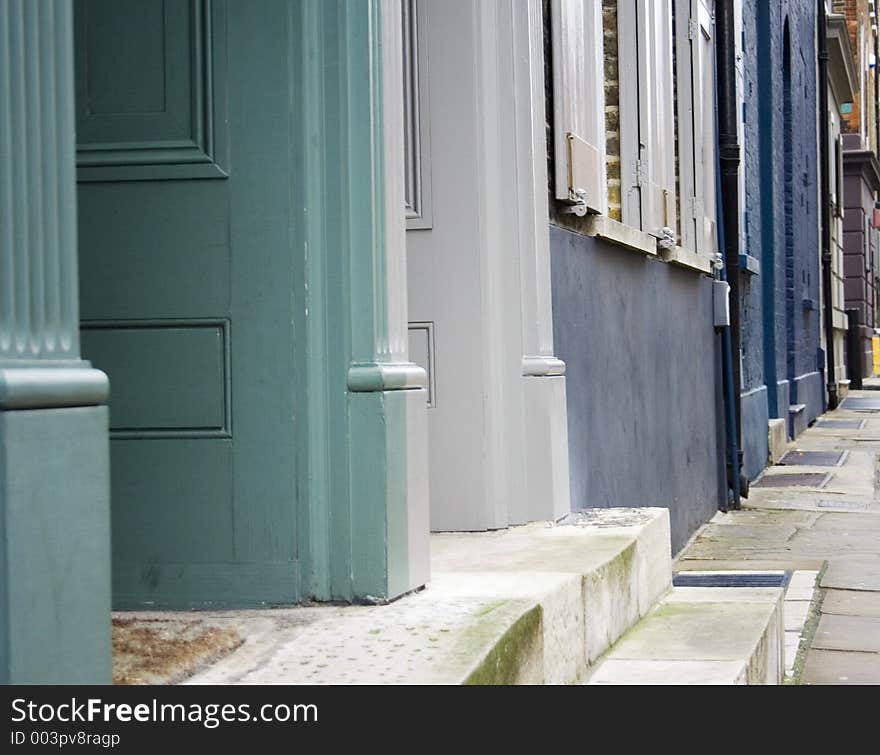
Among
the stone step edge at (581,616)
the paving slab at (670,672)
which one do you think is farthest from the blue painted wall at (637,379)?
the paving slab at (670,672)

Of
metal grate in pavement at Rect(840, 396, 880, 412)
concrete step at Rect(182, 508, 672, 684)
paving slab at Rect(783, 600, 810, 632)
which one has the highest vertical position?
metal grate in pavement at Rect(840, 396, 880, 412)

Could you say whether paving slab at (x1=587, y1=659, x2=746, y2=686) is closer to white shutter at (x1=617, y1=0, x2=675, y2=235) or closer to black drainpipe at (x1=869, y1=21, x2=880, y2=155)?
white shutter at (x1=617, y1=0, x2=675, y2=235)

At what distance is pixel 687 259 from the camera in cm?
895

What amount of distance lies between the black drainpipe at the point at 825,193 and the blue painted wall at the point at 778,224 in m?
0.38

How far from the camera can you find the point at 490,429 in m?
5.09

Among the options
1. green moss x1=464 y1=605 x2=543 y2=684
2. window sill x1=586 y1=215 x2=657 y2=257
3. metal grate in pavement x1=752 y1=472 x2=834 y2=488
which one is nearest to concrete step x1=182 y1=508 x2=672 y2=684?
green moss x1=464 y1=605 x2=543 y2=684

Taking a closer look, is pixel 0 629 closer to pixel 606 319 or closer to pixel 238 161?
pixel 238 161

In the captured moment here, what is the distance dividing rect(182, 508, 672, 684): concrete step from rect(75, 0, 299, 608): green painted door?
0.71ft

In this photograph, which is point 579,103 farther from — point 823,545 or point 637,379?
point 823,545

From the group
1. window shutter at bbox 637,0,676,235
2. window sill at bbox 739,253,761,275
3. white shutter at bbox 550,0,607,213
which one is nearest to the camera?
A: white shutter at bbox 550,0,607,213

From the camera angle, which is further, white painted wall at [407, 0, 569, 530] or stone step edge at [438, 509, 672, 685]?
white painted wall at [407, 0, 569, 530]

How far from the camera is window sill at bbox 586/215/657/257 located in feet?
21.2

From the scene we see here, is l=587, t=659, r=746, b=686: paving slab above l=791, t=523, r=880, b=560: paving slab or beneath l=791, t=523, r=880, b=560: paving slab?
above
